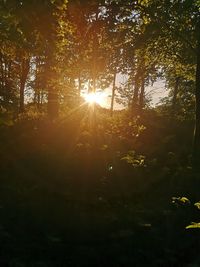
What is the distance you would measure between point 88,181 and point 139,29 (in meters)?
8.04

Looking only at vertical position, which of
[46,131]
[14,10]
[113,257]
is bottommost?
[113,257]

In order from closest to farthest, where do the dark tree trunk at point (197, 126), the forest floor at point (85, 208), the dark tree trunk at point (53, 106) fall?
1. the forest floor at point (85, 208)
2. the dark tree trunk at point (197, 126)
3. the dark tree trunk at point (53, 106)

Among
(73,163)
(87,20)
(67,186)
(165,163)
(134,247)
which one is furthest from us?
(165,163)

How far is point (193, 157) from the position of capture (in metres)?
16.5

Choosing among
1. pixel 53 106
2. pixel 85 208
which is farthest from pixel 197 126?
pixel 53 106

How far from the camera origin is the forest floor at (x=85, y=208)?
358 inches

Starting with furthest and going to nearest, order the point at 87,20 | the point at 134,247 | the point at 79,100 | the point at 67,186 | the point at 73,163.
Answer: the point at 79,100 < the point at 87,20 < the point at 73,163 < the point at 67,186 < the point at 134,247

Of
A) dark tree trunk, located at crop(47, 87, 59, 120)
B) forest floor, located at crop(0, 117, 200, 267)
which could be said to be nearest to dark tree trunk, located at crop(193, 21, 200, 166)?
forest floor, located at crop(0, 117, 200, 267)

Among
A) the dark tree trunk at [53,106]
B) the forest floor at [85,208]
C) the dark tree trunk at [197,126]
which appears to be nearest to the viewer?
the forest floor at [85,208]

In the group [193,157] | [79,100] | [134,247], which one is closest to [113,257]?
[134,247]

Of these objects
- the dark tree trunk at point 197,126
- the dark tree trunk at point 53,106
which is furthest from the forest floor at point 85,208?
the dark tree trunk at point 53,106

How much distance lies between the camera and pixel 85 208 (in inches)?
474

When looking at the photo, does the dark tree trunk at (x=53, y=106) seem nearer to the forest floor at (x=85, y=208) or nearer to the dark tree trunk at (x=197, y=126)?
the forest floor at (x=85, y=208)

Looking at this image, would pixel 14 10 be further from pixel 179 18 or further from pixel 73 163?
pixel 179 18
